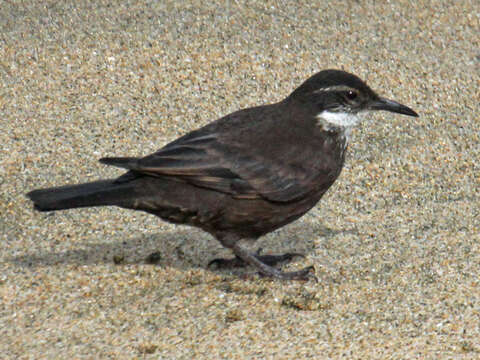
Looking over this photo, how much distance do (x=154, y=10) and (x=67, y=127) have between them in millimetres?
1916

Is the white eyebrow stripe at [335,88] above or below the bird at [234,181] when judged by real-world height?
above

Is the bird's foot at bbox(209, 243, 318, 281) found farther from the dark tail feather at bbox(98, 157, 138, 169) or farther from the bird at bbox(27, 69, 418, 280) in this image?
the dark tail feather at bbox(98, 157, 138, 169)

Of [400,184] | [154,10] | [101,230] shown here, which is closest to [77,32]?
[154,10]

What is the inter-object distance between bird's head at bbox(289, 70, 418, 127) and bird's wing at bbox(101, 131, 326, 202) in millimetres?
516

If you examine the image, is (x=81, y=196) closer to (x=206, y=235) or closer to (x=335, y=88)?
(x=206, y=235)

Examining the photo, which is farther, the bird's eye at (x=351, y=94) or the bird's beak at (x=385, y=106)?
the bird's beak at (x=385, y=106)

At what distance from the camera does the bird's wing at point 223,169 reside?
496 centimetres

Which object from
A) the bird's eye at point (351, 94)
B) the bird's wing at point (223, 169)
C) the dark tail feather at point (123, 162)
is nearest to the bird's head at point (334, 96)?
the bird's eye at point (351, 94)

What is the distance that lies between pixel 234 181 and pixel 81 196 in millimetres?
907

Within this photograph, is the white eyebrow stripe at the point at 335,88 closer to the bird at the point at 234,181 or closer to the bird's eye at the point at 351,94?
the bird's eye at the point at 351,94

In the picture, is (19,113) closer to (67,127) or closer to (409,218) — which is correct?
(67,127)

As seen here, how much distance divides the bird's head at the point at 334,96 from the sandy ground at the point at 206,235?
0.85 meters

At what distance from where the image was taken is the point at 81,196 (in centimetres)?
494

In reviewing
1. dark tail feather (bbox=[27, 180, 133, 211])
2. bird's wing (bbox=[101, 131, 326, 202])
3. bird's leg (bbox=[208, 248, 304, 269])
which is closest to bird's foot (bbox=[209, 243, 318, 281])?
bird's leg (bbox=[208, 248, 304, 269])
